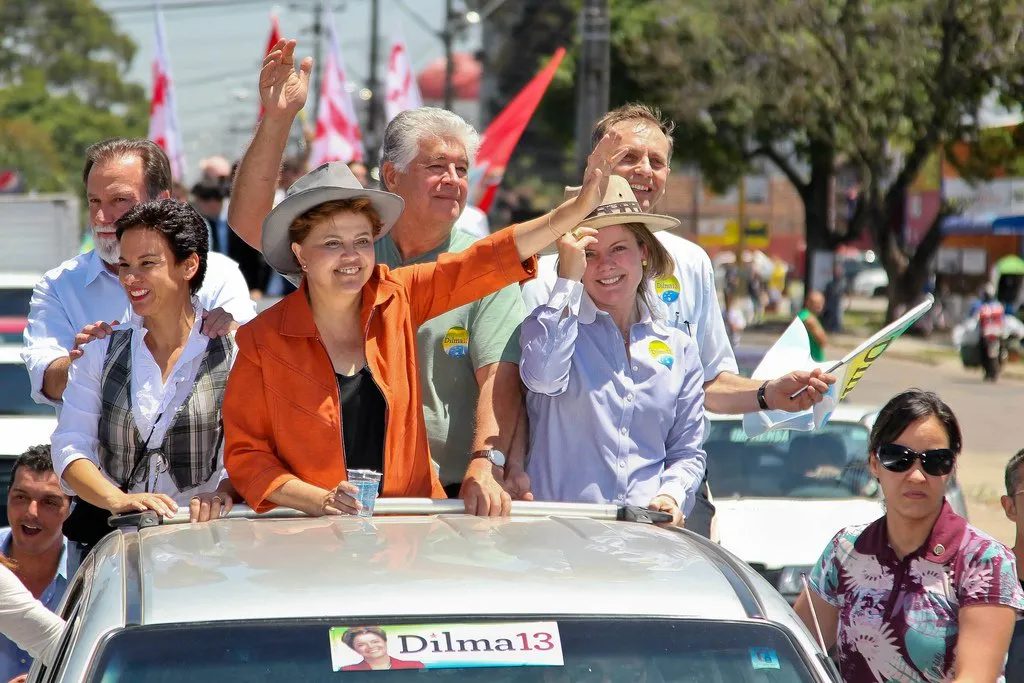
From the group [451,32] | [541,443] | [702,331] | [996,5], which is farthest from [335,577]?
[451,32]

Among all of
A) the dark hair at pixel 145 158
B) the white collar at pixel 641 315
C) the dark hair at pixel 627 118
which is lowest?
the white collar at pixel 641 315

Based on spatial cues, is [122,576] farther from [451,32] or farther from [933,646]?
[451,32]

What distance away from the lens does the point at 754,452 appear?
27.4ft

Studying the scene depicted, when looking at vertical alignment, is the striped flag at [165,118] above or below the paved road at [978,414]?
above

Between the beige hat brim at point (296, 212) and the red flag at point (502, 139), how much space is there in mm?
6503

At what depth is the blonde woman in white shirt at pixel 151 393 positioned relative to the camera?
3.95m

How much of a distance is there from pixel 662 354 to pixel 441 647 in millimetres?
1855

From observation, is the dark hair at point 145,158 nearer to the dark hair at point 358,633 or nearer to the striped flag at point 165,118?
the dark hair at point 358,633

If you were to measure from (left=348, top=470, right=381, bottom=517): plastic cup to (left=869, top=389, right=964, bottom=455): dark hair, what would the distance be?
134 cm

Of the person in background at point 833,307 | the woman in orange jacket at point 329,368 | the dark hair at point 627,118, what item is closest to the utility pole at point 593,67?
the dark hair at point 627,118

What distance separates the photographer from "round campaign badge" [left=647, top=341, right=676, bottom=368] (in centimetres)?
425

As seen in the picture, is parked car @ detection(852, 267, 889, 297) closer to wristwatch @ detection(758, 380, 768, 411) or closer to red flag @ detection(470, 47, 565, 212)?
red flag @ detection(470, 47, 565, 212)

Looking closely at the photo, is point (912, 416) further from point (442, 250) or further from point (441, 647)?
point (441, 647)

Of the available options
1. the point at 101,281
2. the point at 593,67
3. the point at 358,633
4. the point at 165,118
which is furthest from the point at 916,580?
the point at 165,118
